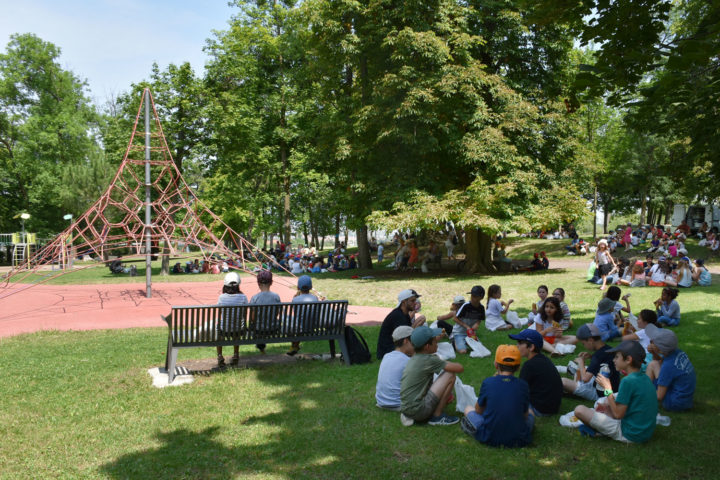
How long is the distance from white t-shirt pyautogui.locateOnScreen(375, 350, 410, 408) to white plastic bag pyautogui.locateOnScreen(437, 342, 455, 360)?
6.73ft

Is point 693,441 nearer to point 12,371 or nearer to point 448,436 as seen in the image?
point 448,436

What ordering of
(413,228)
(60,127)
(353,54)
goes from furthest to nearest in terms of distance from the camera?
(60,127)
(353,54)
(413,228)

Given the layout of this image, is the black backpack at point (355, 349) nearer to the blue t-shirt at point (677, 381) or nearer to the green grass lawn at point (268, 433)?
the green grass lawn at point (268, 433)

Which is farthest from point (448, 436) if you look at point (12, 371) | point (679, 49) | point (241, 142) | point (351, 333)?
point (241, 142)

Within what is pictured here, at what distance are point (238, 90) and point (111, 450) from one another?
90.8ft

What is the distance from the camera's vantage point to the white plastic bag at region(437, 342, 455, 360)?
739 cm

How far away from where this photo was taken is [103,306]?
46.1ft

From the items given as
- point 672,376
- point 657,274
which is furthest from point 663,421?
point 657,274

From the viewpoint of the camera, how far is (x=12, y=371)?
7.07 m

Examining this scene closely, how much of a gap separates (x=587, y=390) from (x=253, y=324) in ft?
13.9

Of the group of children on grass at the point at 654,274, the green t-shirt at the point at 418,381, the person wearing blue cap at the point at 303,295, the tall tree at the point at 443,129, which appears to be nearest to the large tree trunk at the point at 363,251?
the tall tree at the point at 443,129

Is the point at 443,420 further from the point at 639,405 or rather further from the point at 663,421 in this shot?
the point at 663,421

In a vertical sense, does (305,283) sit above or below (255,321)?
above

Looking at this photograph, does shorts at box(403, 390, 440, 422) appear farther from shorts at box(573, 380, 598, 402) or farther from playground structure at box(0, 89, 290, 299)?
playground structure at box(0, 89, 290, 299)
